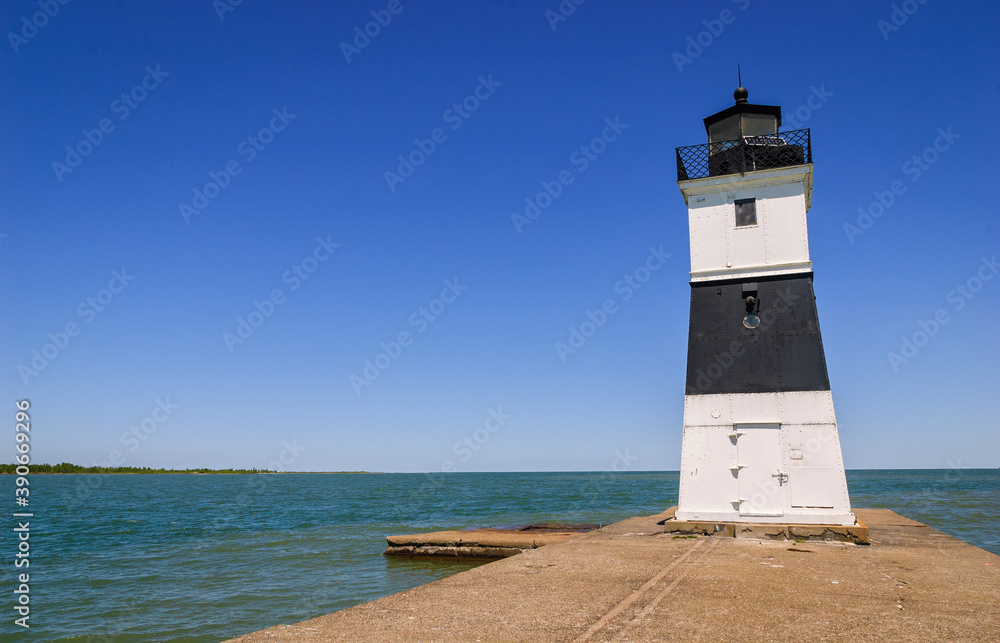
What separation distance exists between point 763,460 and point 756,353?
7.69ft

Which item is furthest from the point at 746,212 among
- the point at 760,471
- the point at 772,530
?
the point at 772,530

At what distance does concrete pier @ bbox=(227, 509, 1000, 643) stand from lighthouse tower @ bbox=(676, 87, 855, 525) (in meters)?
1.89

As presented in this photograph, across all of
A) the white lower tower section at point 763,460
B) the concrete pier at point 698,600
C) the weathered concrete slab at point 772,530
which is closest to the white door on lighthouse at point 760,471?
the white lower tower section at point 763,460

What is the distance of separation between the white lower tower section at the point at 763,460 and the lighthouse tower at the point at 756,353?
2 cm

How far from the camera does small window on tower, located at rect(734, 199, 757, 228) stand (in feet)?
46.0

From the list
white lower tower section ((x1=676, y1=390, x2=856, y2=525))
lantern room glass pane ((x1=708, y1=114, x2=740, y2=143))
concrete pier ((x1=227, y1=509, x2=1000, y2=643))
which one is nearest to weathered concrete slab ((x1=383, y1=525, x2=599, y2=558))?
white lower tower section ((x1=676, y1=390, x2=856, y2=525))

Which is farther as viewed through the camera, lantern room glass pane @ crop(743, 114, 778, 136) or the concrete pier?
lantern room glass pane @ crop(743, 114, 778, 136)

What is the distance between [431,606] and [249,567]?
1489cm

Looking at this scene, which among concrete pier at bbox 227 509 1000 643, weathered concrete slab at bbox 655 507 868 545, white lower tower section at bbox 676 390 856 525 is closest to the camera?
concrete pier at bbox 227 509 1000 643

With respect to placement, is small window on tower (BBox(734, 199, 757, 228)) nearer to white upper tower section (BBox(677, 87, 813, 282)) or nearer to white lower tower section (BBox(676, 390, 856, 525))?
white upper tower section (BBox(677, 87, 813, 282))

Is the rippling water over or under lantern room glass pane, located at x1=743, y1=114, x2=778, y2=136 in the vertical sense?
under

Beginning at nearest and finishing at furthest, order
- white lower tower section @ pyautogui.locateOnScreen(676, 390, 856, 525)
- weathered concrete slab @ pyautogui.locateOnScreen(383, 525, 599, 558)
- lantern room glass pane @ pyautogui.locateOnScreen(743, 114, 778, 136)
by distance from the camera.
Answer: white lower tower section @ pyautogui.locateOnScreen(676, 390, 856, 525)
lantern room glass pane @ pyautogui.locateOnScreen(743, 114, 778, 136)
weathered concrete slab @ pyautogui.locateOnScreen(383, 525, 599, 558)

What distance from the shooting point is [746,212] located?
46.3ft

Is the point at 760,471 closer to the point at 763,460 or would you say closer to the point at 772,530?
the point at 763,460
